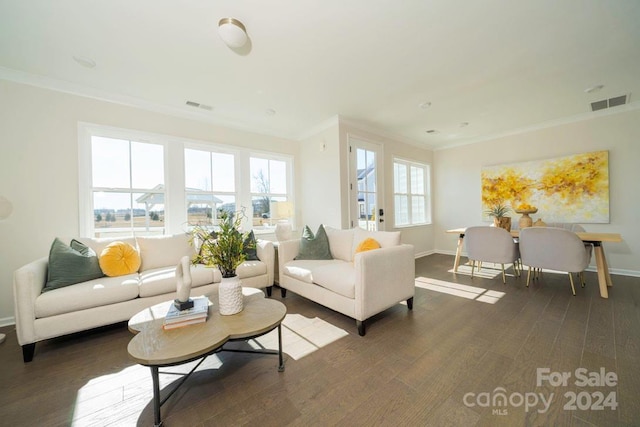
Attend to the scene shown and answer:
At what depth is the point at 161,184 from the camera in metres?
3.43

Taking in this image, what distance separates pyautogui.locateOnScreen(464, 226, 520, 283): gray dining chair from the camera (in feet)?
11.2

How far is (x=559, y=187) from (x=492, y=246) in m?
1.99

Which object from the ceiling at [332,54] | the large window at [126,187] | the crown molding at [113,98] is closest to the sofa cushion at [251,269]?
the large window at [126,187]

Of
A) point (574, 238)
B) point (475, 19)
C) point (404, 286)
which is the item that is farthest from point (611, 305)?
point (475, 19)

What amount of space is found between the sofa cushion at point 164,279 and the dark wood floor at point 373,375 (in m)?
0.44

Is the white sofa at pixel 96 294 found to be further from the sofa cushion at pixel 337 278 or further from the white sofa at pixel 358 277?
the sofa cushion at pixel 337 278

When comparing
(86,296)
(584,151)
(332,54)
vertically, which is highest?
(332,54)

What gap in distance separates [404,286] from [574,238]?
2178mm

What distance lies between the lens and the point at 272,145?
4469 mm

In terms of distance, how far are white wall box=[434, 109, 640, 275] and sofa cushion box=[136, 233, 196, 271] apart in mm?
5463

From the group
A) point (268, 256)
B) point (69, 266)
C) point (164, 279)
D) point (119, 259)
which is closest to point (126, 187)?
point (119, 259)

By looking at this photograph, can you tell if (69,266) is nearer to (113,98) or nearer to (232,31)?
(113,98)

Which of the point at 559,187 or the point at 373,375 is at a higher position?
the point at 559,187

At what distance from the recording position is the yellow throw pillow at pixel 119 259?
2.44 m
